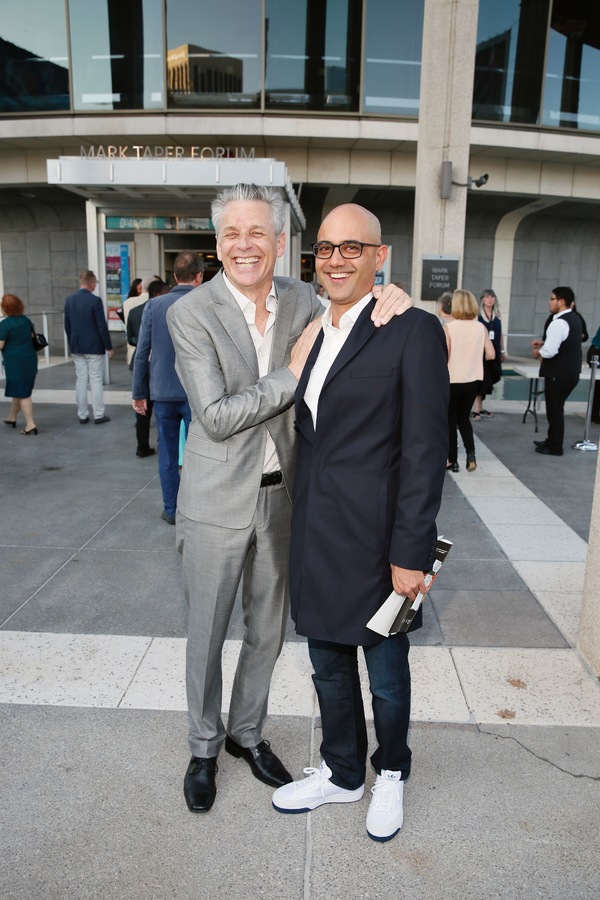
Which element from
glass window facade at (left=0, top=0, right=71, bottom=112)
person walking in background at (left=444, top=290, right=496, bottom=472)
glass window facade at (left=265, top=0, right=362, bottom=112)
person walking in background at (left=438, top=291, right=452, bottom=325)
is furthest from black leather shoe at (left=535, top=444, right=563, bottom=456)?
glass window facade at (left=0, top=0, right=71, bottom=112)

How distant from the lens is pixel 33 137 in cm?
1606

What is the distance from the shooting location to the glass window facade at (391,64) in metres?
15.8

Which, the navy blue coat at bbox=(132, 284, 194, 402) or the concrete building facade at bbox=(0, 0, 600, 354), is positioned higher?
the concrete building facade at bbox=(0, 0, 600, 354)

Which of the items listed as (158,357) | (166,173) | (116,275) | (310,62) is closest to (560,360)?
(158,357)

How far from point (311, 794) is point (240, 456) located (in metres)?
1.27

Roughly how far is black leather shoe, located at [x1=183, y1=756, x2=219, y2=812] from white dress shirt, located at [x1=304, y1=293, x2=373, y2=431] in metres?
1.38

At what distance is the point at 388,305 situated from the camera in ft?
7.24

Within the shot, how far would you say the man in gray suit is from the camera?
2406 millimetres

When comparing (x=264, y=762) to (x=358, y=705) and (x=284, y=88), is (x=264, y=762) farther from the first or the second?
(x=284, y=88)

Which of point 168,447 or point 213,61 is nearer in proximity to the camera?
point 168,447

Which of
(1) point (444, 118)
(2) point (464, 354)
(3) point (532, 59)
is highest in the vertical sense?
(3) point (532, 59)

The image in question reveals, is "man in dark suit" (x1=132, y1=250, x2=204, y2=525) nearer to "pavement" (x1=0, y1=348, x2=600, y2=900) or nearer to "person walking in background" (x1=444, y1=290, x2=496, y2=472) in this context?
"pavement" (x1=0, y1=348, x2=600, y2=900)

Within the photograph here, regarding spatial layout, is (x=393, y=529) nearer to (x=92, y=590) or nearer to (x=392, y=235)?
(x=92, y=590)

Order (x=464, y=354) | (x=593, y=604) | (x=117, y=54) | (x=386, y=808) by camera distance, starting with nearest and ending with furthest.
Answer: (x=386, y=808), (x=593, y=604), (x=464, y=354), (x=117, y=54)
